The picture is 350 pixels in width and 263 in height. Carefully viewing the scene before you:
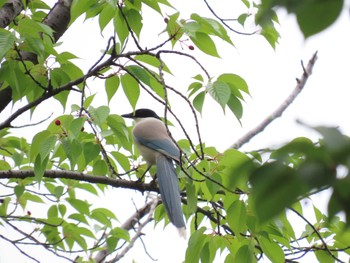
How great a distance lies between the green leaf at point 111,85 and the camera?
3.12 metres

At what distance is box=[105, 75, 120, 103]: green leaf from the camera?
123 inches

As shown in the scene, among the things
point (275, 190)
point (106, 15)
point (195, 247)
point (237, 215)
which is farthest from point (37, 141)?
point (275, 190)

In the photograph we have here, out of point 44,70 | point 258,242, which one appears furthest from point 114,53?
point 258,242

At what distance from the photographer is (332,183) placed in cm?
67

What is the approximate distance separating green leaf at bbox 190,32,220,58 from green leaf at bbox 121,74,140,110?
0.36 metres

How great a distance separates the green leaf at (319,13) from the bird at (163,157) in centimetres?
254

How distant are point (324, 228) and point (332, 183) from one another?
9.44ft

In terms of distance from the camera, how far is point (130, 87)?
122 inches

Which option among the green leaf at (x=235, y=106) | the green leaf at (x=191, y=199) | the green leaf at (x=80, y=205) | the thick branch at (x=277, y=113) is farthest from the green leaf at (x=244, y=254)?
the green leaf at (x=80, y=205)

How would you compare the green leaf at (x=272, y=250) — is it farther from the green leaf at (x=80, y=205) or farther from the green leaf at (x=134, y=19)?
the green leaf at (x=80, y=205)

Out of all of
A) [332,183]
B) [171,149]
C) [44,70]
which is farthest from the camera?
[171,149]

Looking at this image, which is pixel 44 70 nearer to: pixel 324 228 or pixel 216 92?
pixel 216 92

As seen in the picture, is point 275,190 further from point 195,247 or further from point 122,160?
point 122,160

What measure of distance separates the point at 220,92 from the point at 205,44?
254 millimetres
